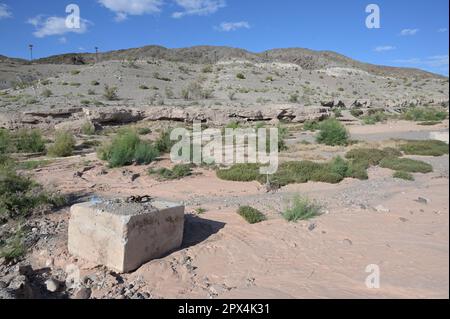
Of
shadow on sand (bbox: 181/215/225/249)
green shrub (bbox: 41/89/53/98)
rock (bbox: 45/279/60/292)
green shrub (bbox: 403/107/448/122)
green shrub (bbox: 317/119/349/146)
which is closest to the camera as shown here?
rock (bbox: 45/279/60/292)

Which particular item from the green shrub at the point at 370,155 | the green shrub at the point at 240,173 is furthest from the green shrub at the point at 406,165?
the green shrub at the point at 240,173

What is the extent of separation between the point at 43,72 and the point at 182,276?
2231 inches

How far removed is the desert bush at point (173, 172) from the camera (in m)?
10.6

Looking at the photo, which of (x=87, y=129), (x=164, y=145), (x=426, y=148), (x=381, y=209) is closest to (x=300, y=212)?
(x=381, y=209)

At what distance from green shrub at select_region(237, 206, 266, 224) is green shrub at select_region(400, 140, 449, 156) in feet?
31.2

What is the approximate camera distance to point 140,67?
135ft

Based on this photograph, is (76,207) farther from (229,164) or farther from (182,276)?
(229,164)

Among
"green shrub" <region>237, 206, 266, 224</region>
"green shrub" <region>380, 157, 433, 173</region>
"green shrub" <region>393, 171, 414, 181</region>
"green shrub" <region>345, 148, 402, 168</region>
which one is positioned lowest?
"green shrub" <region>237, 206, 266, 224</region>

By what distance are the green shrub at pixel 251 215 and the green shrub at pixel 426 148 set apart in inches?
375

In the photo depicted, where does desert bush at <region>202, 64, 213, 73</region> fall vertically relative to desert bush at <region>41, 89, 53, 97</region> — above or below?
above

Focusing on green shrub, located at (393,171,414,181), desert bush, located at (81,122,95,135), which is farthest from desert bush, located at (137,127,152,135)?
green shrub, located at (393,171,414,181)

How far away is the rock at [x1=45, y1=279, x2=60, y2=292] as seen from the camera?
15.1ft

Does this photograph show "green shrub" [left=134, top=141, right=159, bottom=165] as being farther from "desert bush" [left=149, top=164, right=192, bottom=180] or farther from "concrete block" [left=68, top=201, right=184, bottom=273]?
"concrete block" [left=68, top=201, right=184, bottom=273]

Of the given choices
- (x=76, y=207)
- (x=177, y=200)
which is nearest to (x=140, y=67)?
(x=177, y=200)
